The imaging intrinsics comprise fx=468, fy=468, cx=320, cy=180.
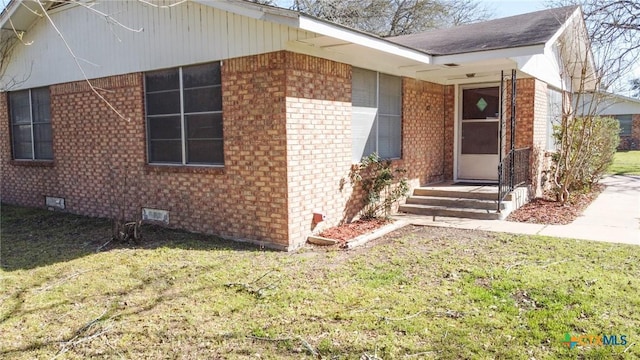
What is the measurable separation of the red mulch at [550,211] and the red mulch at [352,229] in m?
2.52

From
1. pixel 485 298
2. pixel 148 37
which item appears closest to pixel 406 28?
pixel 148 37

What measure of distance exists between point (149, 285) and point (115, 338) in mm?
1331

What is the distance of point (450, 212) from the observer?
895 cm

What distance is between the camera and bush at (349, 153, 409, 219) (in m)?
8.26

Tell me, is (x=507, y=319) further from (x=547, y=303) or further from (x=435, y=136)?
(x=435, y=136)

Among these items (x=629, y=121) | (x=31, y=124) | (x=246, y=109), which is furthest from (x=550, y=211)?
(x=629, y=121)

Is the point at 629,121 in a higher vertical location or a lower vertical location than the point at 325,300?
higher

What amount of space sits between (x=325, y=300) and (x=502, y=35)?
20.9 ft

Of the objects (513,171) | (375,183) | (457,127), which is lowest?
(375,183)

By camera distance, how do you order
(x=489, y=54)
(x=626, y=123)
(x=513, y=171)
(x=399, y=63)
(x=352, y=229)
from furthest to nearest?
(x=626, y=123), (x=513, y=171), (x=399, y=63), (x=489, y=54), (x=352, y=229)

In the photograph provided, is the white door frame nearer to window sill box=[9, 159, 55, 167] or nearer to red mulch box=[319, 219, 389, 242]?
red mulch box=[319, 219, 389, 242]

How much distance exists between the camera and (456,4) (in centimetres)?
2392

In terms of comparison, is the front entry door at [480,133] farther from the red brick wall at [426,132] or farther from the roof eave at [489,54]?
the roof eave at [489,54]

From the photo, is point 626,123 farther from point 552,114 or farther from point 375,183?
point 375,183
